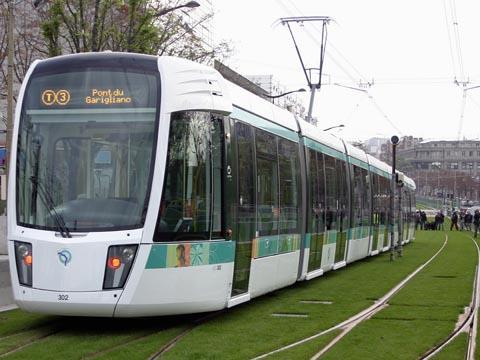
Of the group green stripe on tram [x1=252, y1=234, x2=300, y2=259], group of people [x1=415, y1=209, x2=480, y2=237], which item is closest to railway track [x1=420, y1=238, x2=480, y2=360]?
green stripe on tram [x1=252, y1=234, x2=300, y2=259]

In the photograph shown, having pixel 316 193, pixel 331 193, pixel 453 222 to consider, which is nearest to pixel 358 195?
pixel 331 193

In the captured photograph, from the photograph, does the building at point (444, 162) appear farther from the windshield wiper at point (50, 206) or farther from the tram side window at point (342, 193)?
the windshield wiper at point (50, 206)

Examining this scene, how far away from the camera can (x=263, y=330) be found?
374 inches

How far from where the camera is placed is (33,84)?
9.72 m

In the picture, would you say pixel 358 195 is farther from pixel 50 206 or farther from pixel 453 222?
pixel 453 222

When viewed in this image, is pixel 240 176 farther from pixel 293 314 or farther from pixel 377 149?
pixel 377 149

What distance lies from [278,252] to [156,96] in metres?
4.21

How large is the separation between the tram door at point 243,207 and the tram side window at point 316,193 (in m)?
3.82

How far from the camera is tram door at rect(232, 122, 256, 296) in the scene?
1031 centimetres

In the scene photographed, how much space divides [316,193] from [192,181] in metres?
6.30

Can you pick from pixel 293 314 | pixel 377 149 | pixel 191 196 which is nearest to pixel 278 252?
pixel 293 314

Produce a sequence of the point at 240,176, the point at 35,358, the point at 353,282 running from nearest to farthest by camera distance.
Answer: the point at 35,358 < the point at 240,176 < the point at 353,282

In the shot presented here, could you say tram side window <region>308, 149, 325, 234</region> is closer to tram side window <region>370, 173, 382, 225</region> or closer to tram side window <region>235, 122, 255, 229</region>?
tram side window <region>235, 122, 255, 229</region>

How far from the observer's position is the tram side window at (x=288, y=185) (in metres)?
12.7
